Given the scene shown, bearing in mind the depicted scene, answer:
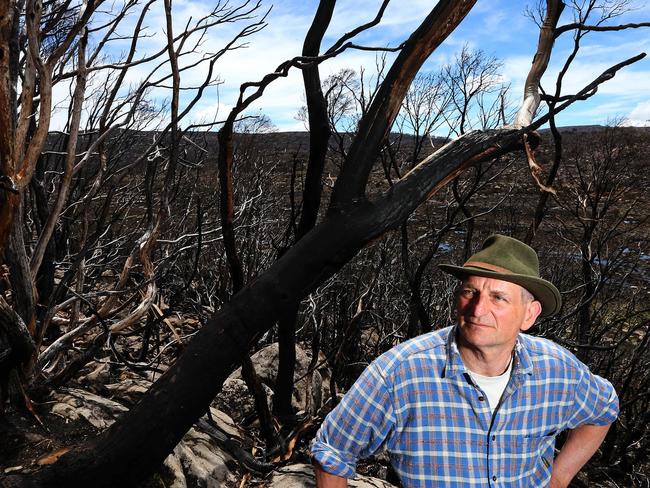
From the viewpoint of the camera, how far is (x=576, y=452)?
1932mm

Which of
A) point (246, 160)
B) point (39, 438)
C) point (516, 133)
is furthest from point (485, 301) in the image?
point (246, 160)

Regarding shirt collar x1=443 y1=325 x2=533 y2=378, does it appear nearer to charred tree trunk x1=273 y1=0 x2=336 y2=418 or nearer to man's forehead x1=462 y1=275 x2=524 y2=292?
man's forehead x1=462 y1=275 x2=524 y2=292

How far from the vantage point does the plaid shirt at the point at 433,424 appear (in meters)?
1.61

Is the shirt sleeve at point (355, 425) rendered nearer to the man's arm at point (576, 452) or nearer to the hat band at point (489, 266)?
the hat band at point (489, 266)

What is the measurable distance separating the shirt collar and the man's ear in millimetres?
79

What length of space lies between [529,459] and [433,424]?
0.38 meters

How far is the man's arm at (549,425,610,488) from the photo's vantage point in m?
1.93

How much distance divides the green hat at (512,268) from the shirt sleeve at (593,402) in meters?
0.29

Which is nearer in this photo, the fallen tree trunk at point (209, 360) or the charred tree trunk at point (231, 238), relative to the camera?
the fallen tree trunk at point (209, 360)

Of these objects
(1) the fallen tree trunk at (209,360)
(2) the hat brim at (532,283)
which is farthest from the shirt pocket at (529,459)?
(1) the fallen tree trunk at (209,360)

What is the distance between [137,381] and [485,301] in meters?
2.89

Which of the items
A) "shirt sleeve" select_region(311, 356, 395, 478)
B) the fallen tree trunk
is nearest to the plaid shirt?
"shirt sleeve" select_region(311, 356, 395, 478)

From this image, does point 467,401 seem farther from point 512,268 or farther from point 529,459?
point 512,268

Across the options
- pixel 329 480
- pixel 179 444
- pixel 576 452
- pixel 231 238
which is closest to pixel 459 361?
pixel 329 480
